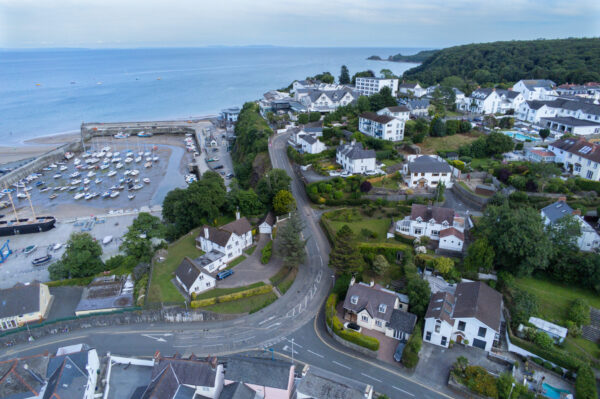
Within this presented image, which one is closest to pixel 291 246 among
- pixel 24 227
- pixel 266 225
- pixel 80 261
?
pixel 266 225

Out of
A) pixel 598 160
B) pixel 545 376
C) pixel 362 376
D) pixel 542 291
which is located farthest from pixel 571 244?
pixel 362 376

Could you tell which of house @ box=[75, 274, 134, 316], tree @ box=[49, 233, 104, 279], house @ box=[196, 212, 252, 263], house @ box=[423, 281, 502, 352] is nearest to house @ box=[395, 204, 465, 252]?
house @ box=[423, 281, 502, 352]

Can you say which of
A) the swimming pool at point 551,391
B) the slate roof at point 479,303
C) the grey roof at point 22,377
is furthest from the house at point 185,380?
the swimming pool at point 551,391

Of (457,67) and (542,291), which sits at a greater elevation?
(457,67)

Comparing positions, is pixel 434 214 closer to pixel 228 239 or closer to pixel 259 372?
pixel 228 239

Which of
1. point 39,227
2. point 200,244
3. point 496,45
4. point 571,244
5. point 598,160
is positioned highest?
point 496,45

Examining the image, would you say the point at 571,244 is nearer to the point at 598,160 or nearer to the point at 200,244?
the point at 598,160
